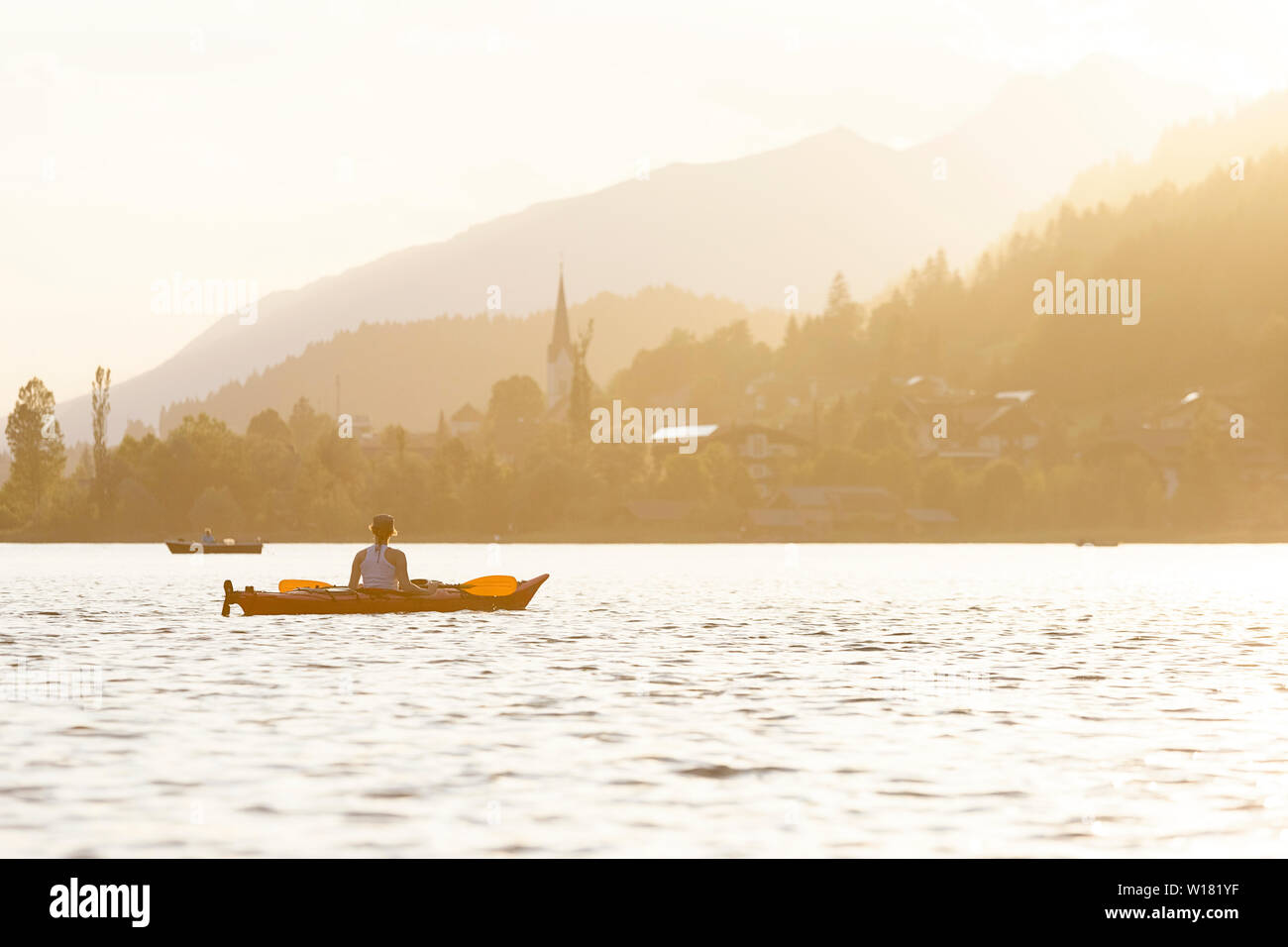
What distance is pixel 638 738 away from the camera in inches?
894

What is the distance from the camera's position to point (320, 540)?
197000 mm

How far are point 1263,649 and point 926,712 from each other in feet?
60.2

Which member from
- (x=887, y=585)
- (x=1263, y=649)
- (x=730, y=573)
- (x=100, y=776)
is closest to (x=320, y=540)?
(x=730, y=573)

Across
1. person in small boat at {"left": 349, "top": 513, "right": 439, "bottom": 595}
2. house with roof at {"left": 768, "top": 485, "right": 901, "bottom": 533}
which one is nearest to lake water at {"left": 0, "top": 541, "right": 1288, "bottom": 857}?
person in small boat at {"left": 349, "top": 513, "right": 439, "bottom": 595}

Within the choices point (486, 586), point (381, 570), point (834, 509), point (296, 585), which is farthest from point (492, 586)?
point (834, 509)

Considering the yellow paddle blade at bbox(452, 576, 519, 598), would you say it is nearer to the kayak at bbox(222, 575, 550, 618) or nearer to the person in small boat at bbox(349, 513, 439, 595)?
the kayak at bbox(222, 575, 550, 618)

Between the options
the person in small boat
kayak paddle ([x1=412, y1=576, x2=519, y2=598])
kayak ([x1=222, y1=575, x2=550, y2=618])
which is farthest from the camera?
kayak paddle ([x1=412, y1=576, x2=519, y2=598])

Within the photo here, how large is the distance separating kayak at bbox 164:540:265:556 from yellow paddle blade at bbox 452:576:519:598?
106 meters

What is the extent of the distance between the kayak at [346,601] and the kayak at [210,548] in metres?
107

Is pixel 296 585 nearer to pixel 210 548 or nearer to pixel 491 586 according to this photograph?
pixel 491 586

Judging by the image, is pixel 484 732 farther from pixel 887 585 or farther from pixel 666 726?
pixel 887 585

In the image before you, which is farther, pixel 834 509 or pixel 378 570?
pixel 834 509

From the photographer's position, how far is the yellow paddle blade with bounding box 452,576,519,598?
47.4m

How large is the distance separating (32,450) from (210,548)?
52.1 metres
